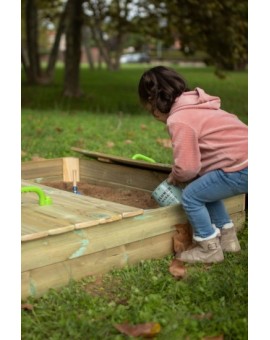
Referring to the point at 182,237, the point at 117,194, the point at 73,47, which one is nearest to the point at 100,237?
the point at 182,237

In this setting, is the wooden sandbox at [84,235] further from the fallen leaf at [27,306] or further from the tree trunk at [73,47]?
the tree trunk at [73,47]

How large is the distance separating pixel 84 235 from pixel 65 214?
0.20 m

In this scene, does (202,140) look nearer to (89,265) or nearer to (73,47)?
(89,265)

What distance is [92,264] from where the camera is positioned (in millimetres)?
2432

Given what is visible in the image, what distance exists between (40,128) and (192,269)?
414cm

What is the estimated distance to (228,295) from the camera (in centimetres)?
221

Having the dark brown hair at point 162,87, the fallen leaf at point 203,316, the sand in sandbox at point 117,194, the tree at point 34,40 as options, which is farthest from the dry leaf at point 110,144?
the tree at point 34,40

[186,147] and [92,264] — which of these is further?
[186,147]

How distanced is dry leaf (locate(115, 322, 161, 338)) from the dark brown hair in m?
1.19

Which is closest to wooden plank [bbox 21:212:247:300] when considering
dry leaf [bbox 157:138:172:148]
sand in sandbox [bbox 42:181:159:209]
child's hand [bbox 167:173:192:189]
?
child's hand [bbox 167:173:192:189]

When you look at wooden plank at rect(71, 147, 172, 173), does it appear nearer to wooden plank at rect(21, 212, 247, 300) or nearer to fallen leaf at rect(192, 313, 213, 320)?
wooden plank at rect(21, 212, 247, 300)
